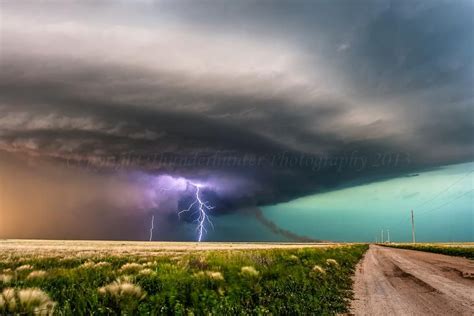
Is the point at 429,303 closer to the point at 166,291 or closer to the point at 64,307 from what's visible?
the point at 166,291

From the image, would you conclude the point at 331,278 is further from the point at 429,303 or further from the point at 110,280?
the point at 110,280

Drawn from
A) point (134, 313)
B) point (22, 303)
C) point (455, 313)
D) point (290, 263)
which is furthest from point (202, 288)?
point (290, 263)

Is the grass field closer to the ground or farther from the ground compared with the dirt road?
farther from the ground

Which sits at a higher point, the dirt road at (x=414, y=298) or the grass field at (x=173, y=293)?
the grass field at (x=173, y=293)

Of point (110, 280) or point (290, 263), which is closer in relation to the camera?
point (110, 280)

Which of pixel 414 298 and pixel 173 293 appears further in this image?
pixel 414 298

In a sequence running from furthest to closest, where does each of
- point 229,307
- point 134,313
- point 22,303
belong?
point 229,307, point 134,313, point 22,303

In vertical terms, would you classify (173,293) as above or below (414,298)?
above

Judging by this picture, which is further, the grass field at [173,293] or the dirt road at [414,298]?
the dirt road at [414,298]

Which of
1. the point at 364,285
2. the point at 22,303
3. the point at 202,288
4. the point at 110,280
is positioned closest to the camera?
the point at 22,303

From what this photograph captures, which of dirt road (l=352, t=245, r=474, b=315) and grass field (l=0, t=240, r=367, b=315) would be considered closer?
grass field (l=0, t=240, r=367, b=315)

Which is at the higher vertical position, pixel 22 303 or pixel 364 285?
pixel 22 303

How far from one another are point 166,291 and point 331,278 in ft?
34.8

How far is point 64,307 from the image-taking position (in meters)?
6.15
